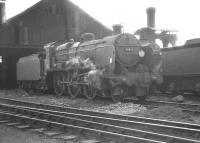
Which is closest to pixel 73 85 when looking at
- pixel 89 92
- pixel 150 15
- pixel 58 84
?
pixel 89 92

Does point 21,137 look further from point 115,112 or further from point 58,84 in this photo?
point 58,84

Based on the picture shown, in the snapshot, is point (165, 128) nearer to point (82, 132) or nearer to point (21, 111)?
point (82, 132)

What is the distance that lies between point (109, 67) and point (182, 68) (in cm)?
439

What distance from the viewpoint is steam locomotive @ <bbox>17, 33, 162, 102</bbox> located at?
13.2 metres

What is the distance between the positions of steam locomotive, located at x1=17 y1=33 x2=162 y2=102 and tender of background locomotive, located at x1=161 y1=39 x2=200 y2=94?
1.94 metres

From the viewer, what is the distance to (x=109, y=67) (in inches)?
521

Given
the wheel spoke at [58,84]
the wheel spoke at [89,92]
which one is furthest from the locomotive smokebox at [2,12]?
the wheel spoke at [89,92]

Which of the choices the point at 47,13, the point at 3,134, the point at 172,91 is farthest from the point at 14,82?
the point at 3,134

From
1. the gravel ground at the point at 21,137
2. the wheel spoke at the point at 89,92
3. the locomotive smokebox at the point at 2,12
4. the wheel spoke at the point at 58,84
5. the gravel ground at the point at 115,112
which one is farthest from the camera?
the locomotive smokebox at the point at 2,12

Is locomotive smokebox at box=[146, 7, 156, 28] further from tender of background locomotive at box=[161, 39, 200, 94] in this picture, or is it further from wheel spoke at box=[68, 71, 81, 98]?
wheel spoke at box=[68, 71, 81, 98]

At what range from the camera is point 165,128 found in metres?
7.12

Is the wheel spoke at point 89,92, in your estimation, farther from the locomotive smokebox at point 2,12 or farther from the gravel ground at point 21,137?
the locomotive smokebox at point 2,12

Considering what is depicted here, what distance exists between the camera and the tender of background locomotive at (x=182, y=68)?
15.0 meters

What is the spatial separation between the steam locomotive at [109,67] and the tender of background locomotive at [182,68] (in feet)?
6.35
